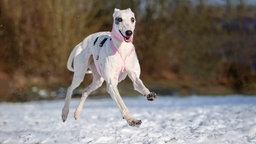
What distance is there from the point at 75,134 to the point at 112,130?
0.61 m

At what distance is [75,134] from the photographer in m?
7.18

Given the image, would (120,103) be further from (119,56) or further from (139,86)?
(119,56)

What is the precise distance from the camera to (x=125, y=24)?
4.14 metres

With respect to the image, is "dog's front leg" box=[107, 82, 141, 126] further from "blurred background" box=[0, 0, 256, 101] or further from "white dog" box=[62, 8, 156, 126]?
"blurred background" box=[0, 0, 256, 101]

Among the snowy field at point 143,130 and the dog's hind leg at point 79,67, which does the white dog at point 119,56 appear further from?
the snowy field at point 143,130


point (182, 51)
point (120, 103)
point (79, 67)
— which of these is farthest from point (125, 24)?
point (182, 51)

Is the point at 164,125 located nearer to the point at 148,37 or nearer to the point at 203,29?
the point at 148,37

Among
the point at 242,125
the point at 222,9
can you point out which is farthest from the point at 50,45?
the point at 222,9

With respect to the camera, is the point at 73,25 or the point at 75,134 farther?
the point at 73,25

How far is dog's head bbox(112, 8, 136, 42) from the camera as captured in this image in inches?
161

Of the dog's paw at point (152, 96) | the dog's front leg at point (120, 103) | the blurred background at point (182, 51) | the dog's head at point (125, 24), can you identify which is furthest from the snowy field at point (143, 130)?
the blurred background at point (182, 51)

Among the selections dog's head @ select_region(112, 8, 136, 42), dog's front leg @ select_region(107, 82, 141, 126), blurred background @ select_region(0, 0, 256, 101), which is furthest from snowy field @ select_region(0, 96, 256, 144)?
blurred background @ select_region(0, 0, 256, 101)

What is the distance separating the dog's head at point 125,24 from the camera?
4.10 metres

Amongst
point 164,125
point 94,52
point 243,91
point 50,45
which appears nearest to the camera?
point 94,52
